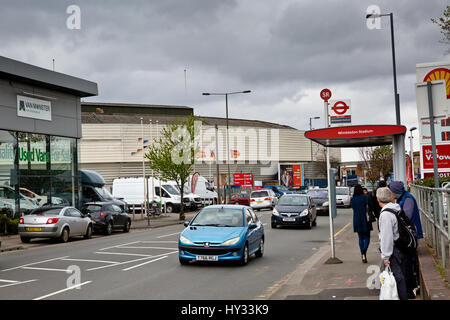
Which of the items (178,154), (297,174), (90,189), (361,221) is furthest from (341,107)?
(297,174)

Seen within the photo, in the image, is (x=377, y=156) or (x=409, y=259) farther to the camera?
(x=377, y=156)

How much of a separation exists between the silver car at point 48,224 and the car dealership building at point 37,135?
5.43m

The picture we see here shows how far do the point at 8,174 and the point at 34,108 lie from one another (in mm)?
3888

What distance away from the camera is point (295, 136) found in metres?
104

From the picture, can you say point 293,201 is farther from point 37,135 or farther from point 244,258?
point 244,258

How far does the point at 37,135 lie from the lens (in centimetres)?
2973

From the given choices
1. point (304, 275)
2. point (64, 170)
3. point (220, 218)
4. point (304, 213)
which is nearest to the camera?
point (304, 275)

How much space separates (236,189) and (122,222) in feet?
123

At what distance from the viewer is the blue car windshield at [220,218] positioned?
14320 millimetres

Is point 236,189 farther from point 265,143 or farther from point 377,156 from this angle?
point 265,143

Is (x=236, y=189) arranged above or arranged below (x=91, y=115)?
below
